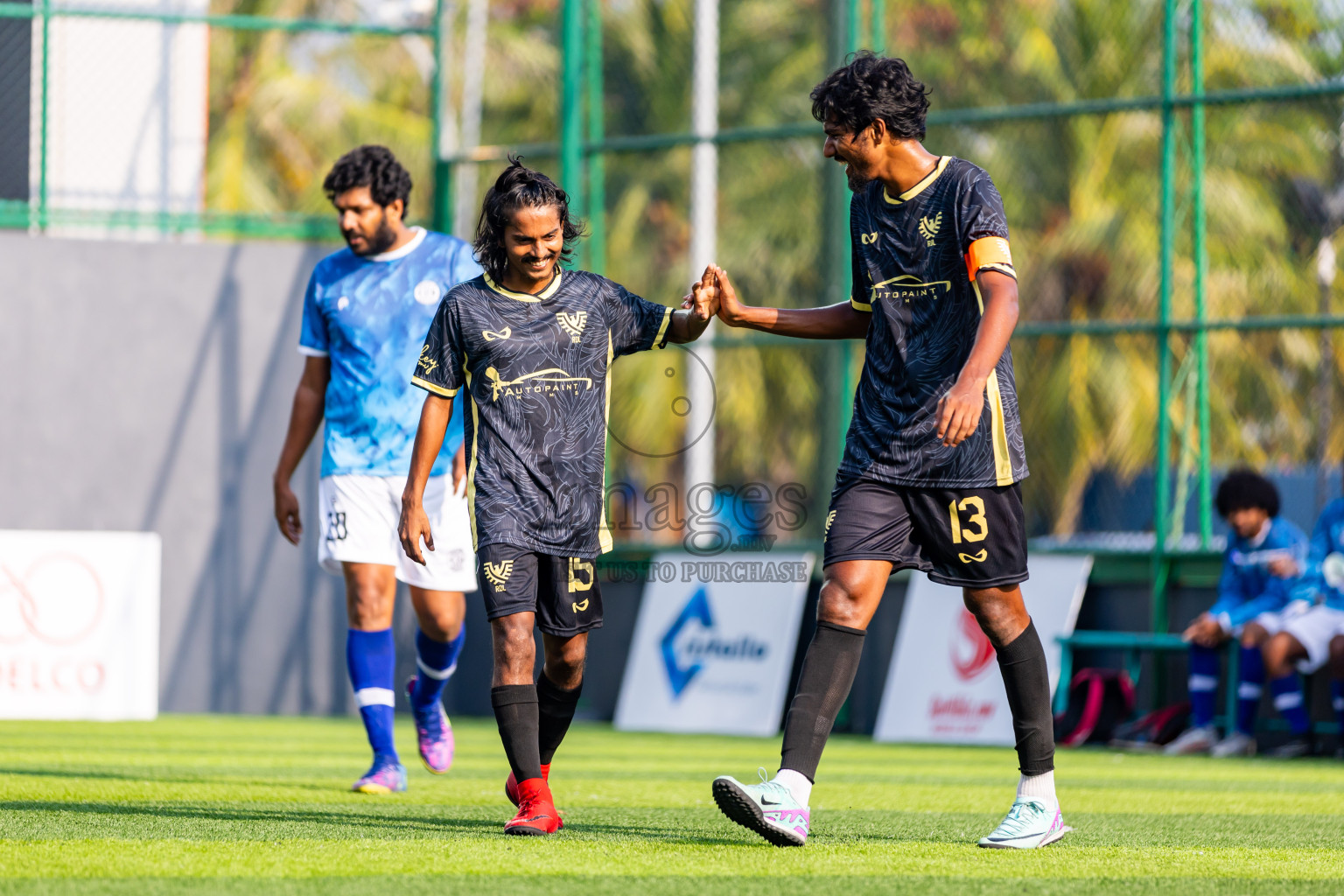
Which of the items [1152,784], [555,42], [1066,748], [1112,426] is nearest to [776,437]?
[1112,426]

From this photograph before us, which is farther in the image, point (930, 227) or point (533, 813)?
point (533, 813)

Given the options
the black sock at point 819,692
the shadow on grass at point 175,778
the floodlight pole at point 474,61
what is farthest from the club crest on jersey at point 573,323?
the floodlight pole at point 474,61

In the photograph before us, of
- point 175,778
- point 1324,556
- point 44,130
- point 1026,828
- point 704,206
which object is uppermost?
point 44,130

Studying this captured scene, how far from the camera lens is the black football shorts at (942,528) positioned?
479cm

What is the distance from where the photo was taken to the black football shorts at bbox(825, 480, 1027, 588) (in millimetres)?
4789

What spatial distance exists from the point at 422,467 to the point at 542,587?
1.60ft

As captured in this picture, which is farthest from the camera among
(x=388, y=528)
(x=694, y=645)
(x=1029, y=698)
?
(x=694, y=645)

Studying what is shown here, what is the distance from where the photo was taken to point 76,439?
11500mm

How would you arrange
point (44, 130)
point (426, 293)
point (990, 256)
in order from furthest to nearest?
point (44, 130) < point (426, 293) < point (990, 256)

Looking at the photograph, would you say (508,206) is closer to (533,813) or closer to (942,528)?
(942,528)

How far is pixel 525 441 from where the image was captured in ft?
16.8

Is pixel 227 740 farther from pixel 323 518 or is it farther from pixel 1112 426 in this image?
pixel 1112 426

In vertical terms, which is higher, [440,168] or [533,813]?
[440,168]

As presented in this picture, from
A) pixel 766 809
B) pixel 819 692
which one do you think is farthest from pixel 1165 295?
pixel 766 809
